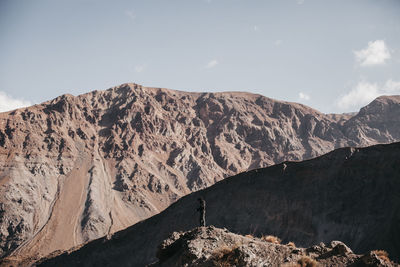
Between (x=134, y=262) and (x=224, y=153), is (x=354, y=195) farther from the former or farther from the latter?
(x=224, y=153)

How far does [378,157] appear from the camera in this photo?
5647 cm

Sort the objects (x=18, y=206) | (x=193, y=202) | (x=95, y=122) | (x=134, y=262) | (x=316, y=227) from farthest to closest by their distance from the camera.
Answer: (x=95, y=122)
(x=18, y=206)
(x=193, y=202)
(x=134, y=262)
(x=316, y=227)

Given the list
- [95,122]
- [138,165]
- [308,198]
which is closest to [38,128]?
[95,122]

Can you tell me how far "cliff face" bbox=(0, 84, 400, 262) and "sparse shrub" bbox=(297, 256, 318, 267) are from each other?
87.5 meters

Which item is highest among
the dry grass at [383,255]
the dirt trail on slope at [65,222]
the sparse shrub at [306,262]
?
the dirt trail on slope at [65,222]

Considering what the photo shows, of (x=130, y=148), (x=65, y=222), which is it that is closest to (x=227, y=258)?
(x=65, y=222)

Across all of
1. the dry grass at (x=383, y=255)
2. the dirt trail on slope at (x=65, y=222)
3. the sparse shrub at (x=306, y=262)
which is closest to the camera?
the sparse shrub at (x=306, y=262)

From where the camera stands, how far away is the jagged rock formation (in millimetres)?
14328

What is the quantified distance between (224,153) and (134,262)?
94288 mm

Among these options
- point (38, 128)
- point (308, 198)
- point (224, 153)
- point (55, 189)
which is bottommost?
point (308, 198)

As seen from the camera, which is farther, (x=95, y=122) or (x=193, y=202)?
(x=95, y=122)

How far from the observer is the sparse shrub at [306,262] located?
14266mm

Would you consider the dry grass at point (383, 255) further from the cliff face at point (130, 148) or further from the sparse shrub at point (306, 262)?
the cliff face at point (130, 148)

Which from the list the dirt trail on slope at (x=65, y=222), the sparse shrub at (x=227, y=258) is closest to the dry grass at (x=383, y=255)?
the sparse shrub at (x=227, y=258)
